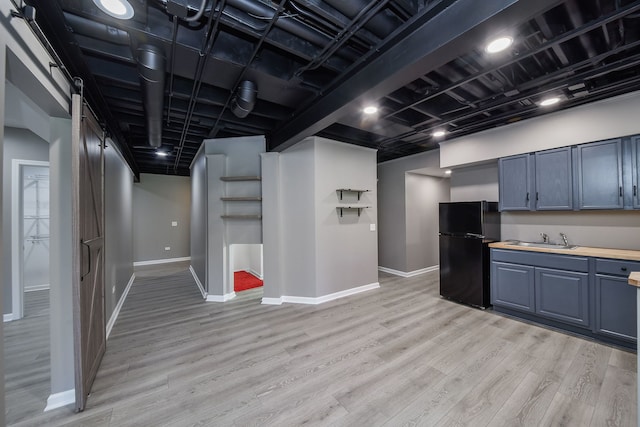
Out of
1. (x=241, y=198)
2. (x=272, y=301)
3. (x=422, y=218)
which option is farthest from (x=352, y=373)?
(x=422, y=218)

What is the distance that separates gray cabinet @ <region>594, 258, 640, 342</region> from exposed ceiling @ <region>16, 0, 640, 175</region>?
186 cm

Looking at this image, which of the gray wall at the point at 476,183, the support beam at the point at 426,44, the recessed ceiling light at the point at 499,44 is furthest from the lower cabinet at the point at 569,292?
the support beam at the point at 426,44

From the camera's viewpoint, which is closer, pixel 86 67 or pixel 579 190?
pixel 86 67

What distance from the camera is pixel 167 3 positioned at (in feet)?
4.79

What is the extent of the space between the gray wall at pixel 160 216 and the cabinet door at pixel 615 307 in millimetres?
8874

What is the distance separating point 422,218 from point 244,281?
14.0ft

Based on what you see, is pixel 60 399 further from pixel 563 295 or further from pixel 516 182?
pixel 516 182

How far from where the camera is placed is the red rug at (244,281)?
4877 mm

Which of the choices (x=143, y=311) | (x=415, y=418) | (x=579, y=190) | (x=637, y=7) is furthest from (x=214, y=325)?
(x=579, y=190)

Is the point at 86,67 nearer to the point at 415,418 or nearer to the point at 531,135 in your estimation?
the point at 415,418

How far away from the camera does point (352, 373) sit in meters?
2.25

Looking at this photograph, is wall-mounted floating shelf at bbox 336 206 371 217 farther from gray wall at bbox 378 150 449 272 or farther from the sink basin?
the sink basin

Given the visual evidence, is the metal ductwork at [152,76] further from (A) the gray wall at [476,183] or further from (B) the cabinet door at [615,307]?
(B) the cabinet door at [615,307]

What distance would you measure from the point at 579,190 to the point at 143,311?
240 inches
